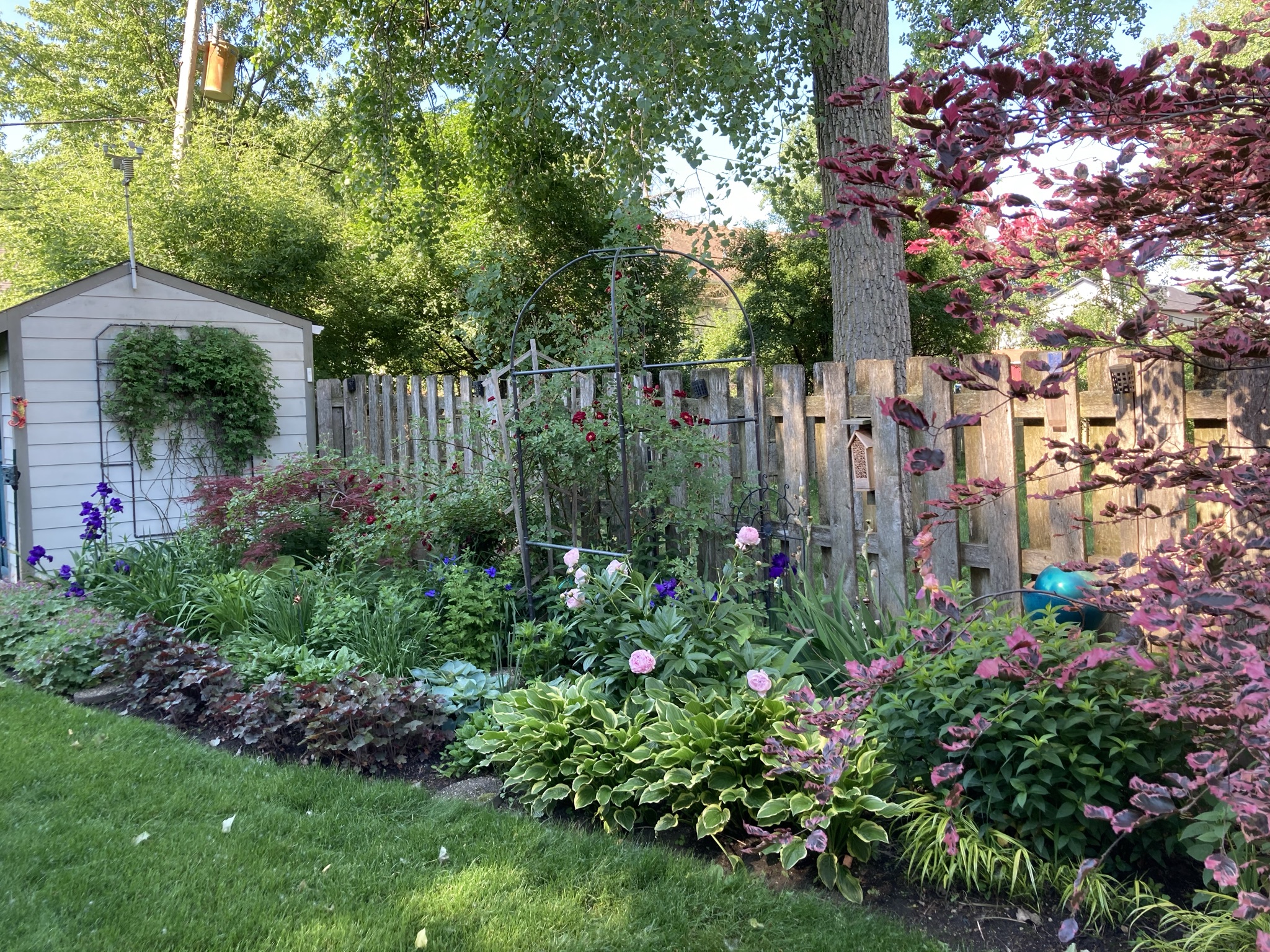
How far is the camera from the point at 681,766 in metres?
2.88

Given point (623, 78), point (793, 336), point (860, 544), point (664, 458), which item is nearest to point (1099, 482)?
point (860, 544)

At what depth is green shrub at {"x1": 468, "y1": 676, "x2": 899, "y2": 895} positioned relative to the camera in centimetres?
264

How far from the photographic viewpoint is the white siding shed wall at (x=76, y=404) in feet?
22.6

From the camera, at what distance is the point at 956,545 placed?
3645 mm

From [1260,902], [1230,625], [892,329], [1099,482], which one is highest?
[892,329]

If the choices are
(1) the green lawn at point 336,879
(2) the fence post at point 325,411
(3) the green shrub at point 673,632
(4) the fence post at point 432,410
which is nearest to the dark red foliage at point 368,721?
(1) the green lawn at point 336,879

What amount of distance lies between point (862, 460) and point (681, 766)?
1722 mm

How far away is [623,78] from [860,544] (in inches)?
155

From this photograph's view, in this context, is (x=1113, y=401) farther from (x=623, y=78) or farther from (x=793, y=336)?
(x=793, y=336)

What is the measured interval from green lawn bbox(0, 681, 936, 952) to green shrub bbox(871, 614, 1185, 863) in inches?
19.3

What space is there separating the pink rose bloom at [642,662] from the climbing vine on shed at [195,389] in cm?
563

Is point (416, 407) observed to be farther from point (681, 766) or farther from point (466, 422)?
point (681, 766)

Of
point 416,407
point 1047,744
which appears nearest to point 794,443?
point 1047,744

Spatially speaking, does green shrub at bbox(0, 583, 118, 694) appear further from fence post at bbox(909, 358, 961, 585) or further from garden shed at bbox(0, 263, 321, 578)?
fence post at bbox(909, 358, 961, 585)
